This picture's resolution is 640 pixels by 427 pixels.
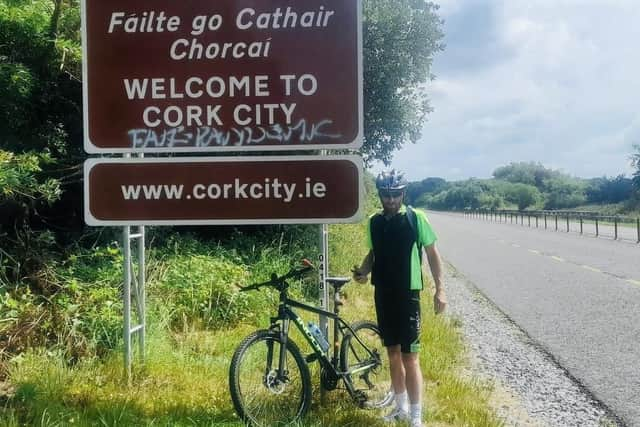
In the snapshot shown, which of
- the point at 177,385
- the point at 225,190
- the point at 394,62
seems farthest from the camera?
the point at 394,62

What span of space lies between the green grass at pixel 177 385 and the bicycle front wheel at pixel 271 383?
0.16 meters

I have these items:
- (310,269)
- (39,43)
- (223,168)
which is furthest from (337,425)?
(39,43)

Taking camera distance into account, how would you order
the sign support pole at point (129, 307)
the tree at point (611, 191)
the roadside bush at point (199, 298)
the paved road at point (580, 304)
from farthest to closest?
the tree at point (611, 191)
the roadside bush at point (199, 298)
the paved road at point (580, 304)
the sign support pole at point (129, 307)

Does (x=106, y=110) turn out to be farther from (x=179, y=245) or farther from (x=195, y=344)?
(x=179, y=245)

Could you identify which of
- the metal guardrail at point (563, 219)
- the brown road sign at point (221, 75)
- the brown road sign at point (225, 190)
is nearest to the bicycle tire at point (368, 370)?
the brown road sign at point (225, 190)

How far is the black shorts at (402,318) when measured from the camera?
390 centimetres

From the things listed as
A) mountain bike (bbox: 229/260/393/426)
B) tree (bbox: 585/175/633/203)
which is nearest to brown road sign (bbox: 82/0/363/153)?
mountain bike (bbox: 229/260/393/426)

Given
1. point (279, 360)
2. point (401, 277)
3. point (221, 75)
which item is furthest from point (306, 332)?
point (221, 75)

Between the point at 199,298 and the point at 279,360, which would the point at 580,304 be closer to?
the point at 199,298

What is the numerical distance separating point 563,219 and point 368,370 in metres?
48.5

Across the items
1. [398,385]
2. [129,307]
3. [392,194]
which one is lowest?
[398,385]

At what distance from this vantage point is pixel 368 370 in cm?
467

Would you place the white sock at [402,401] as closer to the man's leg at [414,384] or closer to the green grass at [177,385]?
the man's leg at [414,384]

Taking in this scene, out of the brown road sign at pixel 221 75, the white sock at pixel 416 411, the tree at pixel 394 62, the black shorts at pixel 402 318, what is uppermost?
the tree at pixel 394 62
